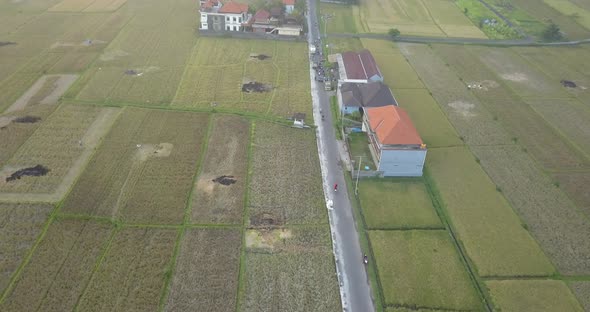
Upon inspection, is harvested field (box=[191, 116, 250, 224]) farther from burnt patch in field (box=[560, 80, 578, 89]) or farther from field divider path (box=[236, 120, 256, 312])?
burnt patch in field (box=[560, 80, 578, 89])

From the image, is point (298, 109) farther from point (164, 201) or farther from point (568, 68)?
point (568, 68)

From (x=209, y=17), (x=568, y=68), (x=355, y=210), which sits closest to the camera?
(x=355, y=210)

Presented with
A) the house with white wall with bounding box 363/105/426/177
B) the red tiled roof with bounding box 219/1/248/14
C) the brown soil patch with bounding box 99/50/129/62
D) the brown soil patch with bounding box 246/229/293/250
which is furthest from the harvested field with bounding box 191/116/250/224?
the red tiled roof with bounding box 219/1/248/14

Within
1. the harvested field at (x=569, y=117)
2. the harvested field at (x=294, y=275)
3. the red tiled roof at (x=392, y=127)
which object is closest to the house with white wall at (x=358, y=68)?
the red tiled roof at (x=392, y=127)

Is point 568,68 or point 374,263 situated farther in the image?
point 568,68

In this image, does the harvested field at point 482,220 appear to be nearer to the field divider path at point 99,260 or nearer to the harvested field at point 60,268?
the field divider path at point 99,260

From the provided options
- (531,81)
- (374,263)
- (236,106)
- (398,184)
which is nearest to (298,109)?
(236,106)

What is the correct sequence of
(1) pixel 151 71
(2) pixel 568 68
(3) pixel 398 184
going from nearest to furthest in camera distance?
(3) pixel 398 184 → (1) pixel 151 71 → (2) pixel 568 68
